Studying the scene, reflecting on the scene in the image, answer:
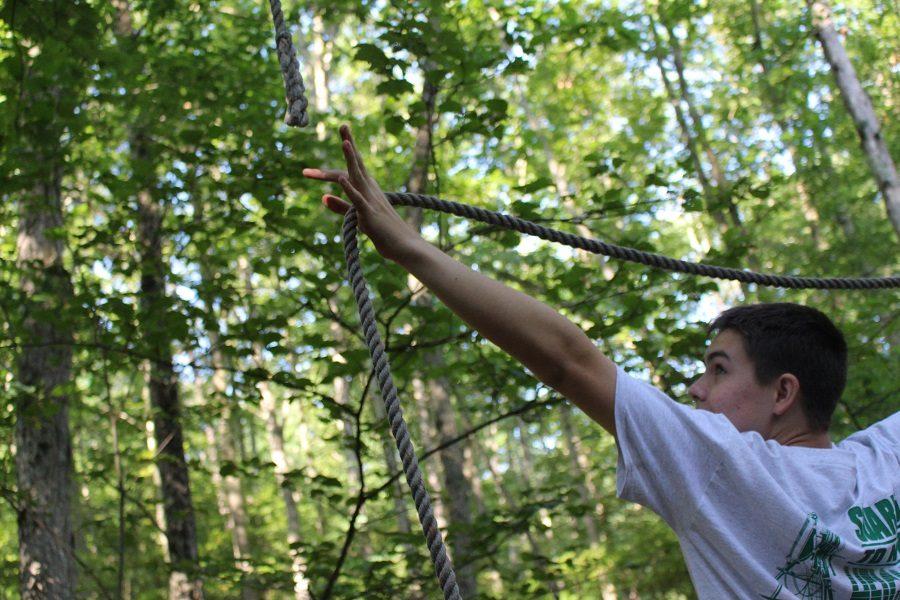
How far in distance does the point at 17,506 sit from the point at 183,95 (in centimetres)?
276

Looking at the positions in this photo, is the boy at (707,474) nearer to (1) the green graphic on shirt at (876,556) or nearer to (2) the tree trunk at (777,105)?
(1) the green graphic on shirt at (876,556)

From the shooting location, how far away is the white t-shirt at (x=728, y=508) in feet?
4.23

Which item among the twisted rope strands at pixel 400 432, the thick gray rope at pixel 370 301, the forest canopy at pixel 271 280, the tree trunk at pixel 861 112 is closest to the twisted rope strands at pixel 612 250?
the thick gray rope at pixel 370 301

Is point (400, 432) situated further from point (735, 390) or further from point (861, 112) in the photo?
point (861, 112)

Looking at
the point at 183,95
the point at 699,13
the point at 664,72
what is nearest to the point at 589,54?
the point at 664,72

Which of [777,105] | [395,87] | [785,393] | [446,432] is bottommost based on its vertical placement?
[785,393]

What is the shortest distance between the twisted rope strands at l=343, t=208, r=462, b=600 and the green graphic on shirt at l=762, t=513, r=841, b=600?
0.51 meters

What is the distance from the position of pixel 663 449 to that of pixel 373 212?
25.0 inches

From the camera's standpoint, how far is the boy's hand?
1.44 metres

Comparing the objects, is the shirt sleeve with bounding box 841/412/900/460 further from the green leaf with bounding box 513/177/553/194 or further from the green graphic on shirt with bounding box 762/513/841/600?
the green leaf with bounding box 513/177/553/194

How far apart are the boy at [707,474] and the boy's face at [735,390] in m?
0.12

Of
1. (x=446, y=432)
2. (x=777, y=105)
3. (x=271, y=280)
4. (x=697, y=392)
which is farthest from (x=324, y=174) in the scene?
(x=777, y=105)

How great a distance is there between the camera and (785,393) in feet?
5.34

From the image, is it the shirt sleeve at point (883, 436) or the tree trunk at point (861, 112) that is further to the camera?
the tree trunk at point (861, 112)
